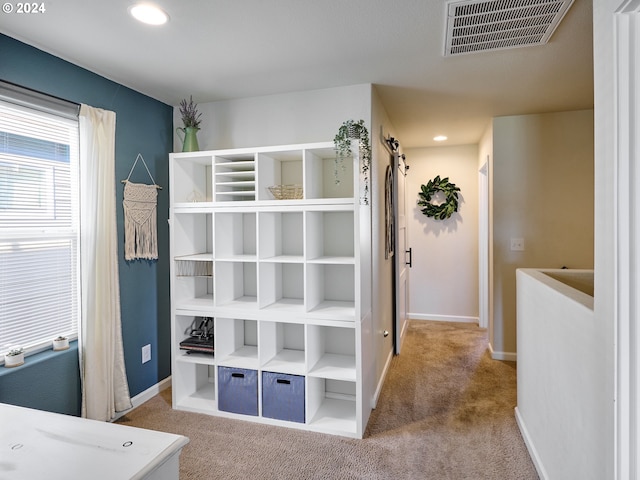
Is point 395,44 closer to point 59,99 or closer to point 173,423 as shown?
point 59,99

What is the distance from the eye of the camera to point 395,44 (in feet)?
7.34

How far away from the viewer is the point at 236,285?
312 cm

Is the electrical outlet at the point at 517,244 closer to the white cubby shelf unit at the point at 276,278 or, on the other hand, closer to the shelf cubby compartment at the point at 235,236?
the white cubby shelf unit at the point at 276,278

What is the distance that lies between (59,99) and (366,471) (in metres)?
2.85

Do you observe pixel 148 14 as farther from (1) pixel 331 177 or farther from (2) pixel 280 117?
(1) pixel 331 177

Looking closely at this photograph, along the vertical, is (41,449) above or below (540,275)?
below

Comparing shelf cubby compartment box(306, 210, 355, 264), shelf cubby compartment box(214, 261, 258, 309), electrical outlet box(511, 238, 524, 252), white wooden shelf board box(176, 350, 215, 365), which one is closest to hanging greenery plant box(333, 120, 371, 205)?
shelf cubby compartment box(306, 210, 355, 264)

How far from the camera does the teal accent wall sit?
2.20 meters

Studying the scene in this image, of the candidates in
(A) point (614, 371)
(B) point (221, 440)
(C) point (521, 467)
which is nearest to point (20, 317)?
(B) point (221, 440)

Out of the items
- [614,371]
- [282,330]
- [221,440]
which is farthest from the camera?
[282,330]

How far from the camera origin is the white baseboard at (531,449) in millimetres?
2071

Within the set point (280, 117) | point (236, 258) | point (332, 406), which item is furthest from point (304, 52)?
point (332, 406)

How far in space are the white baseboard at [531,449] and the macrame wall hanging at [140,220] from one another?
9.56ft

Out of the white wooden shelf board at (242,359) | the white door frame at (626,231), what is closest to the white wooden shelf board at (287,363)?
the white wooden shelf board at (242,359)
